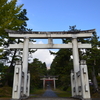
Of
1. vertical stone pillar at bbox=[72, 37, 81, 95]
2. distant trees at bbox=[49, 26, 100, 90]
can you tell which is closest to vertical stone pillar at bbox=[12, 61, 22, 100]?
vertical stone pillar at bbox=[72, 37, 81, 95]

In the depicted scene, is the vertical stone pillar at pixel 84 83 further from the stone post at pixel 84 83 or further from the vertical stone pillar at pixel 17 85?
the vertical stone pillar at pixel 17 85

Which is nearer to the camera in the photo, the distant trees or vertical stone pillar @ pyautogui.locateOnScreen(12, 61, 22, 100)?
vertical stone pillar @ pyautogui.locateOnScreen(12, 61, 22, 100)

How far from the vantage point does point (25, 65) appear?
7.47 meters

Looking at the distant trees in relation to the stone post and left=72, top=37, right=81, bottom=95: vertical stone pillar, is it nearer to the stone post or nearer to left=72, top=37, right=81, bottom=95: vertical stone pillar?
left=72, top=37, right=81, bottom=95: vertical stone pillar

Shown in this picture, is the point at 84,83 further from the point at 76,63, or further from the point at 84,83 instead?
the point at 76,63

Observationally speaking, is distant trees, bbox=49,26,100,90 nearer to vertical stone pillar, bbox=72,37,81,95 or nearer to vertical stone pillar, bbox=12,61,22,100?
vertical stone pillar, bbox=72,37,81,95

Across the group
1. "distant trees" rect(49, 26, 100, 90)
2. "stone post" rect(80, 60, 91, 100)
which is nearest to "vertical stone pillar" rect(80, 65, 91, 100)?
"stone post" rect(80, 60, 91, 100)

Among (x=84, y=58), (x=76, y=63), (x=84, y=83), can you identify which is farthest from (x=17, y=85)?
(x=84, y=58)

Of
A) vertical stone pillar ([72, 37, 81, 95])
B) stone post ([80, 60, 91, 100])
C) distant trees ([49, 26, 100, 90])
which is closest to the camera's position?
stone post ([80, 60, 91, 100])

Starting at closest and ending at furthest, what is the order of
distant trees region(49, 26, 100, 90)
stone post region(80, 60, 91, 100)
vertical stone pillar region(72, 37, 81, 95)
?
stone post region(80, 60, 91, 100), vertical stone pillar region(72, 37, 81, 95), distant trees region(49, 26, 100, 90)

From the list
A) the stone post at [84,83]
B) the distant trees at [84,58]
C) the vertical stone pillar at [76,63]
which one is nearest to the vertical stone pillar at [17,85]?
the stone post at [84,83]

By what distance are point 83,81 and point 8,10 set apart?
26.8 ft

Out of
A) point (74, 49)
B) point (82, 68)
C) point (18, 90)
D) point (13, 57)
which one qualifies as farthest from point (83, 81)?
point (13, 57)

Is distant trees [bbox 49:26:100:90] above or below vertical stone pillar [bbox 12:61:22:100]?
above
